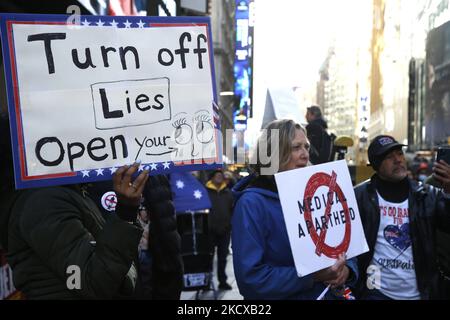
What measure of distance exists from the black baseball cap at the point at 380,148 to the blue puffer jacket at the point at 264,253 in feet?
4.40

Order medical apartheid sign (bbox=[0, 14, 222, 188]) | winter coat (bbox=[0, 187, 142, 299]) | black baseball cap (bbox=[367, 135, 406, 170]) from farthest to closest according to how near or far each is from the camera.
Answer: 1. black baseball cap (bbox=[367, 135, 406, 170])
2. medical apartheid sign (bbox=[0, 14, 222, 188])
3. winter coat (bbox=[0, 187, 142, 299])

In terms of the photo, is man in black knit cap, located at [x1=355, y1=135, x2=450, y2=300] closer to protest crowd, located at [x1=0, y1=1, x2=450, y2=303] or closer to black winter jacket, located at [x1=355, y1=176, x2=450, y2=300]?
black winter jacket, located at [x1=355, y1=176, x2=450, y2=300]

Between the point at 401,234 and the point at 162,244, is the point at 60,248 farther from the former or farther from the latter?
the point at 401,234

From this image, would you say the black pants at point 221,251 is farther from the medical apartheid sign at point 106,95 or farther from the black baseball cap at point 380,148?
the medical apartheid sign at point 106,95

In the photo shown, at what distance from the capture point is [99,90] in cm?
216

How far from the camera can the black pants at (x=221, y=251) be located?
891cm

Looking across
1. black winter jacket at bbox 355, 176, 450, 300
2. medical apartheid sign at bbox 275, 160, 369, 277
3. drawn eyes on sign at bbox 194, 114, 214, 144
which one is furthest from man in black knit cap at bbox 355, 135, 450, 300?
drawn eyes on sign at bbox 194, 114, 214, 144

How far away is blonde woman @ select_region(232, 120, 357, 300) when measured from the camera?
8.52ft

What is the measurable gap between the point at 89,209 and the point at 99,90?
48 centimetres

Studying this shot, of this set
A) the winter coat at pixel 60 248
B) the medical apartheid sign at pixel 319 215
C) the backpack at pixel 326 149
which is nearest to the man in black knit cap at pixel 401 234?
the medical apartheid sign at pixel 319 215

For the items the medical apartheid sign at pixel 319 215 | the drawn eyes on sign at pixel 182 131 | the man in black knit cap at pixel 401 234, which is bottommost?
the man in black knit cap at pixel 401 234

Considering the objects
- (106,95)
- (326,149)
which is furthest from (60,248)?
(326,149)
